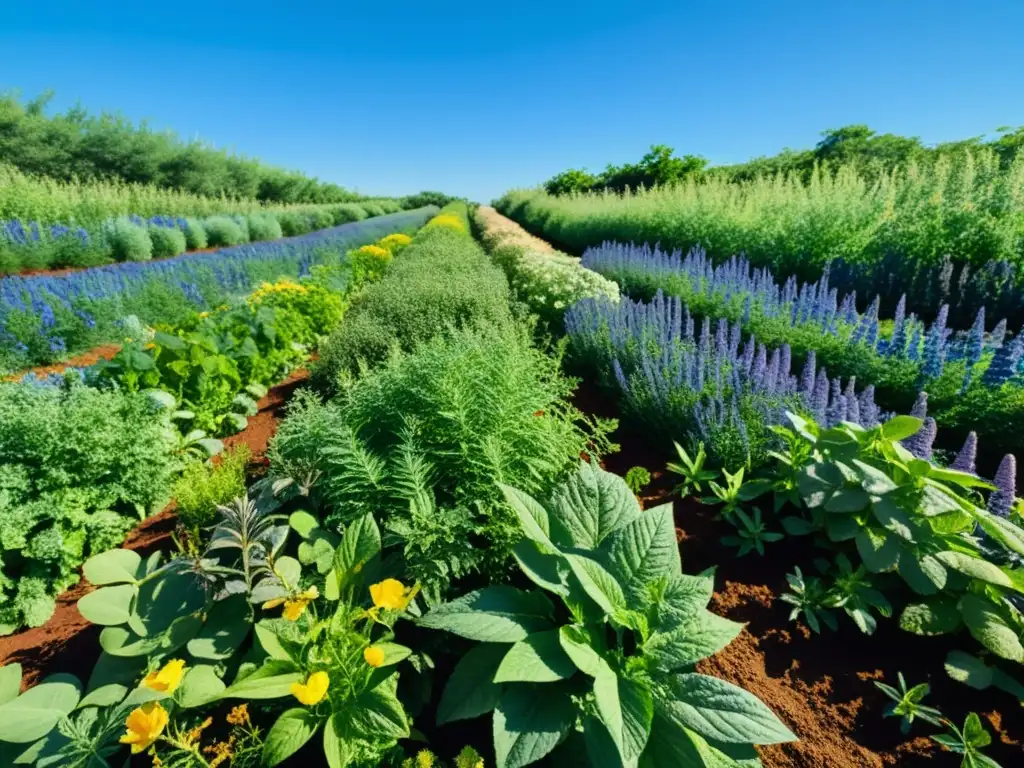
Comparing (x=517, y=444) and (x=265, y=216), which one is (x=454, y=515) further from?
(x=265, y=216)

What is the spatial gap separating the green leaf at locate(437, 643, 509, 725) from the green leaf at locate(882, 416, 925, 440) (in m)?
1.80

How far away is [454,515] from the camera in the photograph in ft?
5.80

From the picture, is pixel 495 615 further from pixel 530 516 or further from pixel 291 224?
pixel 291 224

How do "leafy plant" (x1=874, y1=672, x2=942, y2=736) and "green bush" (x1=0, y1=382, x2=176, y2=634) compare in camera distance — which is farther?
"green bush" (x1=0, y1=382, x2=176, y2=634)

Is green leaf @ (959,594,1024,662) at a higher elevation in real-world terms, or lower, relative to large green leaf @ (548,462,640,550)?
lower

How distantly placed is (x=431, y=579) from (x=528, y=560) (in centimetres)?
42

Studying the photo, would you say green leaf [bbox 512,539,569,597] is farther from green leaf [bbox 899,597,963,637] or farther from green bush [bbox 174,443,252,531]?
green bush [bbox 174,443,252,531]

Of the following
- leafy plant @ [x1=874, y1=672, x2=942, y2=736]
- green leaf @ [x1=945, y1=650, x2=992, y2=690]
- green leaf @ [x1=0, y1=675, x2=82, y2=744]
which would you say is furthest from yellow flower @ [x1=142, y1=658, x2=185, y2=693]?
green leaf @ [x1=945, y1=650, x2=992, y2=690]

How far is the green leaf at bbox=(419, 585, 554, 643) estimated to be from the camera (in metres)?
1.39

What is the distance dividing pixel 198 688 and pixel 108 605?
0.63 meters

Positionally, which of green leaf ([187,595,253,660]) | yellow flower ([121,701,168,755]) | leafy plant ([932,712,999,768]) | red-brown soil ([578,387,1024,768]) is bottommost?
red-brown soil ([578,387,1024,768])

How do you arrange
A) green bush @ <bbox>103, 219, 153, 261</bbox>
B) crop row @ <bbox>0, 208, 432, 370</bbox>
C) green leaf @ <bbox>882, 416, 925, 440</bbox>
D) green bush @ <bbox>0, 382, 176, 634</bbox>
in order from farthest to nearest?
green bush @ <bbox>103, 219, 153, 261</bbox>
crop row @ <bbox>0, 208, 432, 370</bbox>
green bush @ <bbox>0, 382, 176, 634</bbox>
green leaf @ <bbox>882, 416, 925, 440</bbox>

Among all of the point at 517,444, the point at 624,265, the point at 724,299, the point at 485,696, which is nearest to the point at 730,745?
the point at 485,696

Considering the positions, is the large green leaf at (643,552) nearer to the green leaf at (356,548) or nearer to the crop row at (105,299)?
the green leaf at (356,548)
